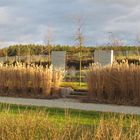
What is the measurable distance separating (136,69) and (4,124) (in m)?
12.0

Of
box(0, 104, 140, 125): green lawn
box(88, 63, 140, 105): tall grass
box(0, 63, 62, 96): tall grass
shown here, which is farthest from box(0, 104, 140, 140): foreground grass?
box(0, 63, 62, 96): tall grass

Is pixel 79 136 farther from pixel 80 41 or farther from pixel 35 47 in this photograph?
pixel 35 47

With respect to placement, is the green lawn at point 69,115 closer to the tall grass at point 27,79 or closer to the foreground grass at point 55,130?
the foreground grass at point 55,130

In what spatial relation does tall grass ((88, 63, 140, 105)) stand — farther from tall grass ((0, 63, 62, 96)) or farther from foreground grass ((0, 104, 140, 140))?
foreground grass ((0, 104, 140, 140))

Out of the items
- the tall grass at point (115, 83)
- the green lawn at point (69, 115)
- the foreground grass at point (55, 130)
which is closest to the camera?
the foreground grass at point (55, 130)

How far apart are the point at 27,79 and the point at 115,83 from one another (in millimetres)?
4863

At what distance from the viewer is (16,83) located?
2264cm

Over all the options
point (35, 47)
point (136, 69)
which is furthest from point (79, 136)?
point (35, 47)

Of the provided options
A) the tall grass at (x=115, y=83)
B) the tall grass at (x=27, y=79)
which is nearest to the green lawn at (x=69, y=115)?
the tall grass at (x=115, y=83)

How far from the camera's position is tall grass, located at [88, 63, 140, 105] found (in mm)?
18656

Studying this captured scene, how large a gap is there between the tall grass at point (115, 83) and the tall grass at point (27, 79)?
239 cm

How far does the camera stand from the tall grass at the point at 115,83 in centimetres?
1866

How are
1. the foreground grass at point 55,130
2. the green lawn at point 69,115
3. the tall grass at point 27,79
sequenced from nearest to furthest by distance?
the foreground grass at point 55,130 → the green lawn at point 69,115 → the tall grass at point 27,79

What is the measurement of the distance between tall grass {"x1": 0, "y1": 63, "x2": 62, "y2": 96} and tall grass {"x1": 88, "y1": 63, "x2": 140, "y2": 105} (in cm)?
239
